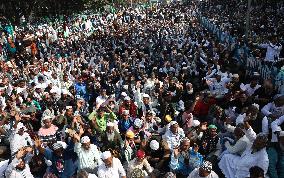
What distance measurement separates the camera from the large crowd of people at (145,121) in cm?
640

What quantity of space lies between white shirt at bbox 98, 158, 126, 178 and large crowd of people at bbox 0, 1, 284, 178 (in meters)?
0.02

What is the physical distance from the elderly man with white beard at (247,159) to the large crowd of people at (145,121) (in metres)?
0.02

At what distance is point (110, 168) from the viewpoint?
6348 millimetres

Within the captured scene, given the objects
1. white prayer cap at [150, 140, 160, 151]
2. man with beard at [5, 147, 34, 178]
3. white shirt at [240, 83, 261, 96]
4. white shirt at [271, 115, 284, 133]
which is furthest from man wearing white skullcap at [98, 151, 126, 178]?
white shirt at [240, 83, 261, 96]

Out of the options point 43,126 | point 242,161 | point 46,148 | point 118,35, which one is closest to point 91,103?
point 43,126

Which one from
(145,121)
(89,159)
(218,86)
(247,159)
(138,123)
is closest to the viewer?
(247,159)

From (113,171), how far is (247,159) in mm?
2232

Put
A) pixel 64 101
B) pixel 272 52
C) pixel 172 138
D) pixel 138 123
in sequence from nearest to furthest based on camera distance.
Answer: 1. pixel 172 138
2. pixel 138 123
3. pixel 64 101
4. pixel 272 52

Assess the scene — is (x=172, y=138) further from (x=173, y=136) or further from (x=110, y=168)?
(x=110, y=168)

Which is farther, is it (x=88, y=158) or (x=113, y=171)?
(x=88, y=158)

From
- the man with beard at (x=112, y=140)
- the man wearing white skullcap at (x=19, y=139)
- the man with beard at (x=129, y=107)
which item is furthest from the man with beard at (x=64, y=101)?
the man with beard at (x=112, y=140)

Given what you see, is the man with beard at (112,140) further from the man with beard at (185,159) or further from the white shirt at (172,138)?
the man with beard at (185,159)

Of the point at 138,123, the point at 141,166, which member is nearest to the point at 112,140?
the point at 138,123

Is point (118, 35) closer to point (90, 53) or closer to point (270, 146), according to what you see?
point (90, 53)
